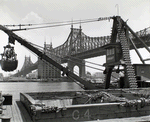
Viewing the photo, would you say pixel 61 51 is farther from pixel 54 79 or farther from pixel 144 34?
pixel 144 34

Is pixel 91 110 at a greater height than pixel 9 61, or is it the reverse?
pixel 9 61

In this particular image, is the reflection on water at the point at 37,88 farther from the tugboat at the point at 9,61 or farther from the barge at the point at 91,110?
the barge at the point at 91,110

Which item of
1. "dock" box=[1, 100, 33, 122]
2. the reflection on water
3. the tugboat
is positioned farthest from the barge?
the reflection on water

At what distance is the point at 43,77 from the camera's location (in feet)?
492

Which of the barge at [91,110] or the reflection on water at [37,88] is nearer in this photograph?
the barge at [91,110]

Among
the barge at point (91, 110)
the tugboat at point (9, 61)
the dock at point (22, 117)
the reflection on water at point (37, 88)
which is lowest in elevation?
the reflection on water at point (37, 88)

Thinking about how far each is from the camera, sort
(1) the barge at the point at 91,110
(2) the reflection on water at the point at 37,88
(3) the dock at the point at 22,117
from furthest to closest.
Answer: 1. (2) the reflection on water at the point at 37,88
2. (3) the dock at the point at 22,117
3. (1) the barge at the point at 91,110

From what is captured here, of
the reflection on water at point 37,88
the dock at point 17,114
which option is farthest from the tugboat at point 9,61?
the reflection on water at point 37,88

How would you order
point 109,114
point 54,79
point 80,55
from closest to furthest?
point 109,114, point 80,55, point 54,79

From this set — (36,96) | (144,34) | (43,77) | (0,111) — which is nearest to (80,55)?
(144,34)

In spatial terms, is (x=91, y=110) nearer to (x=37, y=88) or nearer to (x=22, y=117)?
(x=22, y=117)

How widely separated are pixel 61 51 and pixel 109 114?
11078cm

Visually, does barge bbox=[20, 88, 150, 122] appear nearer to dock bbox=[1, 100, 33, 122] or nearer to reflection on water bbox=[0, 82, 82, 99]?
dock bbox=[1, 100, 33, 122]

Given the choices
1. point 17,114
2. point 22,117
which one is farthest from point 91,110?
point 17,114
